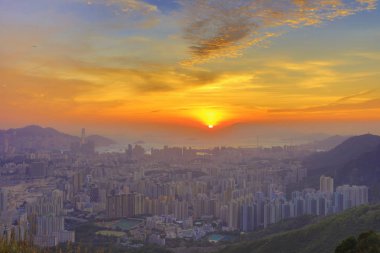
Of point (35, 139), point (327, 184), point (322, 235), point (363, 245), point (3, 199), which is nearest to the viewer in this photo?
point (363, 245)

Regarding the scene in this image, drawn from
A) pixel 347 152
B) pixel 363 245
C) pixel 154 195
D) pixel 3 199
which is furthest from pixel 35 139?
pixel 363 245

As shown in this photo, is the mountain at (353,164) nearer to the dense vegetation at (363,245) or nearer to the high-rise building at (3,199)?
the high-rise building at (3,199)

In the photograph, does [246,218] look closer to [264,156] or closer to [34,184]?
[34,184]

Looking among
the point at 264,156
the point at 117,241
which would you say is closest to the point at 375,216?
the point at 117,241

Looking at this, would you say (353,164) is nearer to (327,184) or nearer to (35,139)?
(327,184)

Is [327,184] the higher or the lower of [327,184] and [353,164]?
the lower
